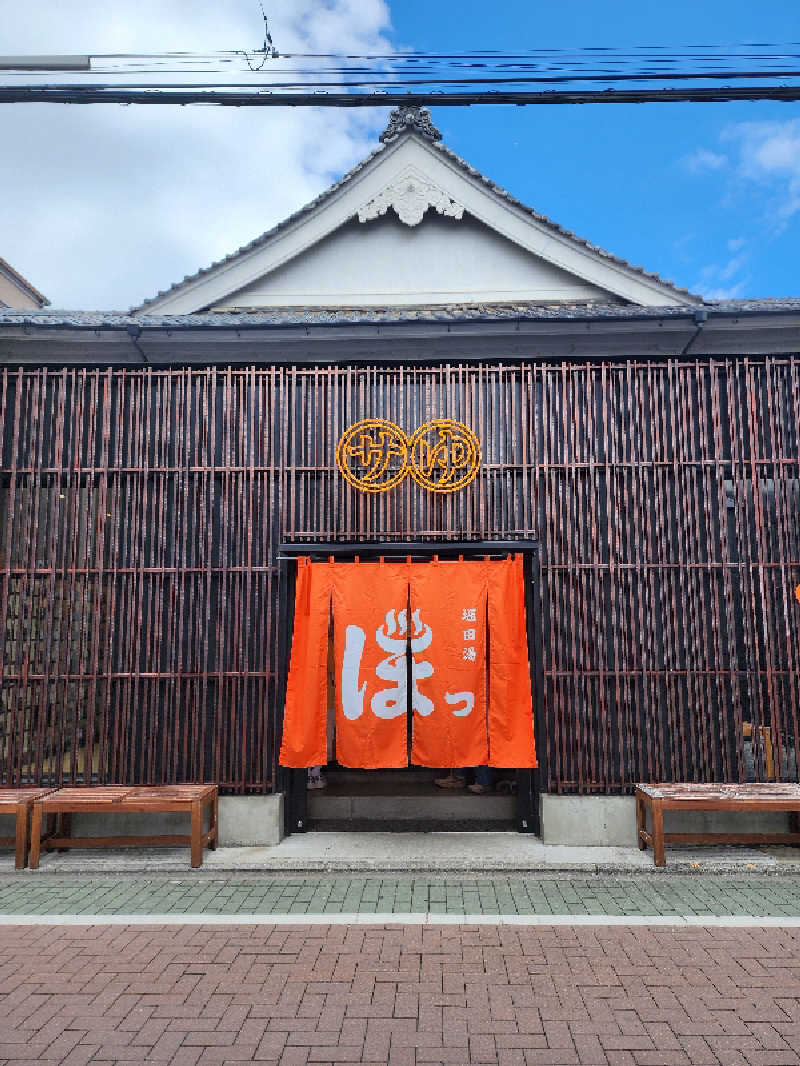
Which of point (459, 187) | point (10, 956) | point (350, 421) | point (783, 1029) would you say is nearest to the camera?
point (783, 1029)

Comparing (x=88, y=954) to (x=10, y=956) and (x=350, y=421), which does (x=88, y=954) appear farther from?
(x=350, y=421)

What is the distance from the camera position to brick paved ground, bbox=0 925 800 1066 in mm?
4414

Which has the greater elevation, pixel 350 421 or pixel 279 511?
pixel 350 421

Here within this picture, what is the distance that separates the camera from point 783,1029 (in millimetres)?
4613

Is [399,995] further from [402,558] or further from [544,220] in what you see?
[544,220]

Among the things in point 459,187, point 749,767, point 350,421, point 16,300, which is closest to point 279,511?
point 350,421

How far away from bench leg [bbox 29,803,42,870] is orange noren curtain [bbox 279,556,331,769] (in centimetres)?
271

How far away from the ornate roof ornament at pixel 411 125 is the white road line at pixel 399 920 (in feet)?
42.2

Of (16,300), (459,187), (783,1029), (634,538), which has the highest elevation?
(16,300)

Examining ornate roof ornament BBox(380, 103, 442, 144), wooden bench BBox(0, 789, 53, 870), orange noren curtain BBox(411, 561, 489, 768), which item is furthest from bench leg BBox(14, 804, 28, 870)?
ornate roof ornament BBox(380, 103, 442, 144)

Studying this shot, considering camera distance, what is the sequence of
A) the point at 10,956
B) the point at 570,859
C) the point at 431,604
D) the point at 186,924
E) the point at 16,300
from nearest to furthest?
1. the point at 10,956
2. the point at 186,924
3. the point at 570,859
4. the point at 431,604
5. the point at 16,300

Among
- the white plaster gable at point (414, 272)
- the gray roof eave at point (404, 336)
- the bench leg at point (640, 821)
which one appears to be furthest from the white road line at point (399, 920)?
the white plaster gable at point (414, 272)

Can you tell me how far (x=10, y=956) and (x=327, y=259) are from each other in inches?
464

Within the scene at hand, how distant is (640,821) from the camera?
8.17 m
